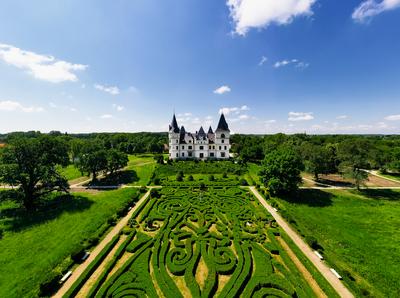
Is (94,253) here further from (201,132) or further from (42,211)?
(201,132)

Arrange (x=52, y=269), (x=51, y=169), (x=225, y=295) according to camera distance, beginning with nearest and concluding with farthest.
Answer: (x=225, y=295)
(x=52, y=269)
(x=51, y=169)

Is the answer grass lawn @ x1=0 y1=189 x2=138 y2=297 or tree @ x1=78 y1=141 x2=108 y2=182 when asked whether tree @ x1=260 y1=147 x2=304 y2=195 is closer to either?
grass lawn @ x1=0 y1=189 x2=138 y2=297

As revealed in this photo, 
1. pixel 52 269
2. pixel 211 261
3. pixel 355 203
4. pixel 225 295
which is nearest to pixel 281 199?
pixel 355 203

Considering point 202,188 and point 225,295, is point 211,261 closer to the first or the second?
point 225,295

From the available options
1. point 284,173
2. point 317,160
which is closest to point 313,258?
point 284,173

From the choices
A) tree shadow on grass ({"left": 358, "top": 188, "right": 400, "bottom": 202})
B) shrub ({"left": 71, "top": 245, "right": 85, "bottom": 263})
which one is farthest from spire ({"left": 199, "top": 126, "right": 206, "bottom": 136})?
shrub ({"left": 71, "top": 245, "right": 85, "bottom": 263})

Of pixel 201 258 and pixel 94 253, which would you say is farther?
pixel 94 253

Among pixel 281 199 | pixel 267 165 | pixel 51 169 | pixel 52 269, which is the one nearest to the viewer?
pixel 52 269

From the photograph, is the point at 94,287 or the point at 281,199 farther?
the point at 281,199
